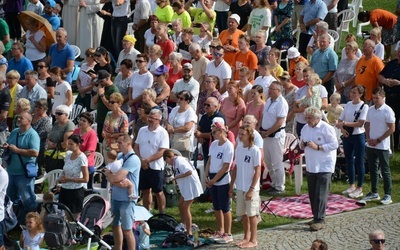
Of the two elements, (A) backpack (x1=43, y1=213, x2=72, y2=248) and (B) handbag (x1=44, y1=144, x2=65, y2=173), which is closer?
(A) backpack (x1=43, y1=213, x2=72, y2=248)

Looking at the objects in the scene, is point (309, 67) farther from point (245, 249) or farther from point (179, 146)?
point (245, 249)

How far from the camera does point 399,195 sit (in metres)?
19.4

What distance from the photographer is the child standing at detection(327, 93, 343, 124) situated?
67.2ft

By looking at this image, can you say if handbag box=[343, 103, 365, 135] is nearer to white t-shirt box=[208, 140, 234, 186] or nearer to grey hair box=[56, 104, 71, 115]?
white t-shirt box=[208, 140, 234, 186]

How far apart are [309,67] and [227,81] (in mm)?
1467

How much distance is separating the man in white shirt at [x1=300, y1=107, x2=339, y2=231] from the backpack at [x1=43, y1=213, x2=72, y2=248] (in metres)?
3.51

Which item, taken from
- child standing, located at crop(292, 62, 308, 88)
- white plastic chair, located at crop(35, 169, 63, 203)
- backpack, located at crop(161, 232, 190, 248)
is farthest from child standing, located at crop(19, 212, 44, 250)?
child standing, located at crop(292, 62, 308, 88)

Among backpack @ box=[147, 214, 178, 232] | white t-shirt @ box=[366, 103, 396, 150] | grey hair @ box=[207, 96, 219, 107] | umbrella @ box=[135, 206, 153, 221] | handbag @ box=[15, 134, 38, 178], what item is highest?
grey hair @ box=[207, 96, 219, 107]

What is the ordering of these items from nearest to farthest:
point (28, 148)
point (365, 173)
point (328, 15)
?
point (28, 148) < point (365, 173) < point (328, 15)

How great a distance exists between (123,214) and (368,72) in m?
6.46

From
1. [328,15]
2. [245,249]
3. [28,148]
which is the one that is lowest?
[245,249]

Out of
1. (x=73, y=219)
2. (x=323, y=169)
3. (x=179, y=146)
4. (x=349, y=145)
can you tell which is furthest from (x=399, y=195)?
(x=73, y=219)

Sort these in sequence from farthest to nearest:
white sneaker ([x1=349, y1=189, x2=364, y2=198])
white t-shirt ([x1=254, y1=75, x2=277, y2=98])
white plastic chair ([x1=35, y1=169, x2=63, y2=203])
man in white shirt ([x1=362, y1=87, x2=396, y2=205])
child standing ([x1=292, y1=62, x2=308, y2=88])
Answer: child standing ([x1=292, y1=62, x2=308, y2=88]) → white t-shirt ([x1=254, y1=75, x2=277, y2=98]) → white sneaker ([x1=349, y1=189, x2=364, y2=198]) → man in white shirt ([x1=362, y1=87, x2=396, y2=205]) → white plastic chair ([x1=35, y1=169, x2=63, y2=203])

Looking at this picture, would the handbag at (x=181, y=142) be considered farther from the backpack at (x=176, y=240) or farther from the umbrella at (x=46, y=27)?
the umbrella at (x=46, y=27)
